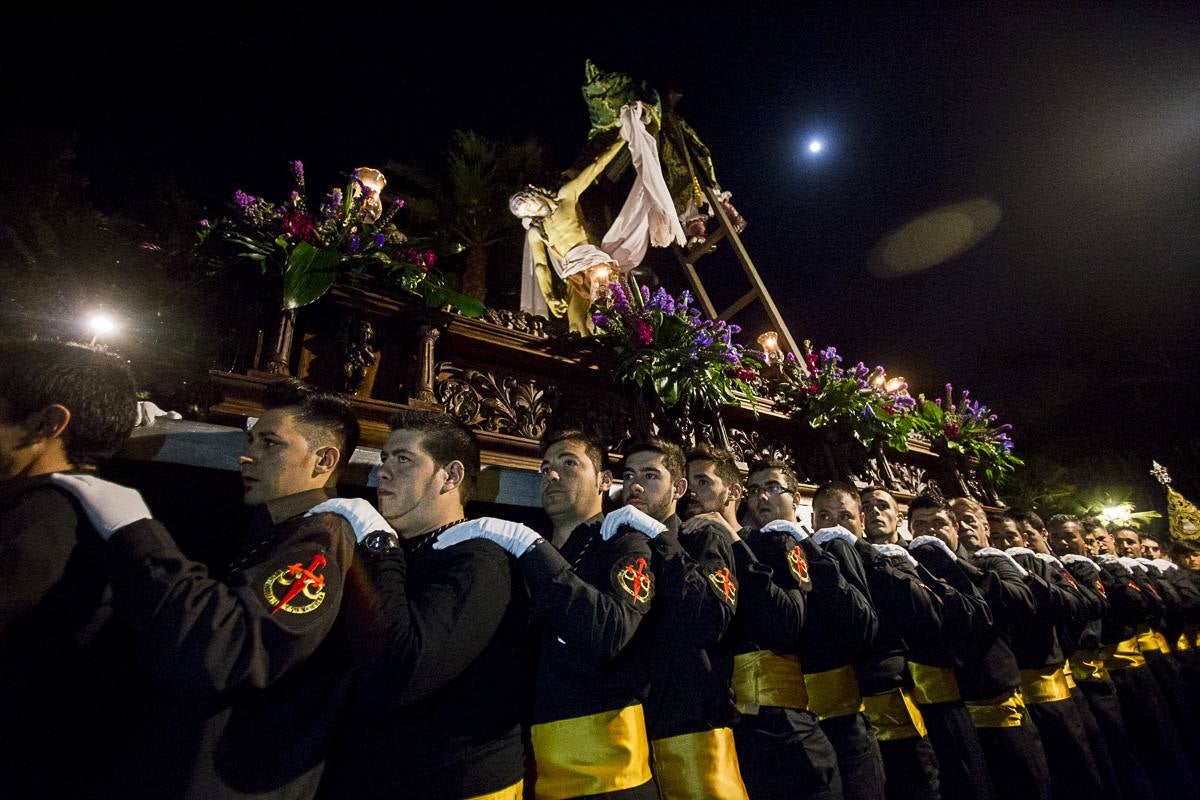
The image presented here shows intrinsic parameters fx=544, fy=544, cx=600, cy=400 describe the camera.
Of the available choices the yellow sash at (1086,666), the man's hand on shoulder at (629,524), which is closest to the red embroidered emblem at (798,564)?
the man's hand on shoulder at (629,524)

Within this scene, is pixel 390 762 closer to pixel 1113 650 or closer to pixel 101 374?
pixel 101 374

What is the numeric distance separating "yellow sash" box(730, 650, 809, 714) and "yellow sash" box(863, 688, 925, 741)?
0.93 metres

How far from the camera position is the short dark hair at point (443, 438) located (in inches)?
101

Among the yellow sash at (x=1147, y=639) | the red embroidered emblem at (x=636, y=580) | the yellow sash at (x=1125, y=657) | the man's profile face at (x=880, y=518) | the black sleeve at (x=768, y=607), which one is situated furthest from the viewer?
the yellow sash at (x=1147, y=639)

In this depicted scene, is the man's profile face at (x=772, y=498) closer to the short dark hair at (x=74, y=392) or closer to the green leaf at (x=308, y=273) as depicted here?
the green leaf at (x=308, y=273)

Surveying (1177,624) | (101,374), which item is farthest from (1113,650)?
(101,374)

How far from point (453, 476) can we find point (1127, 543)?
11.2 meters

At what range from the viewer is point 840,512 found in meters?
4.28

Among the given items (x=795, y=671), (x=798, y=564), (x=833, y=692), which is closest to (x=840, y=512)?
(x=798, y=564)

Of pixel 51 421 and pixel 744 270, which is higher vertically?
pixel 744 270

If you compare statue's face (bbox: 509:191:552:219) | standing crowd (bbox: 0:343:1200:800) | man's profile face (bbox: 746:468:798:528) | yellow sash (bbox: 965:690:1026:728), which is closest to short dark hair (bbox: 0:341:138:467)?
standing crowd (bbox: 0:343:1200:800)

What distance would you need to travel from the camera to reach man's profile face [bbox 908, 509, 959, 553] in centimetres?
476

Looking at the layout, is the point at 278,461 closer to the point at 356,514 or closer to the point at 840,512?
the point at 356,514

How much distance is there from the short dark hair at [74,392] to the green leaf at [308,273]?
1.39 m
